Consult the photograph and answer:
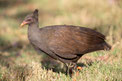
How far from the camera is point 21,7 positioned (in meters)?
15.4

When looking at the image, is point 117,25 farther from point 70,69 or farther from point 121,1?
point 70,69

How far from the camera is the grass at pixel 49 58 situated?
5875mm

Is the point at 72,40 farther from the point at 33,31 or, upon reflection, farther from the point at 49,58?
the point at 49,58

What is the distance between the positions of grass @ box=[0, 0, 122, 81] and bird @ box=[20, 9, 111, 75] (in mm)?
358

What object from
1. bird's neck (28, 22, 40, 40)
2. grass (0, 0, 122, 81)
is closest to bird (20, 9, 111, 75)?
bird's neck (28, 22, 40, 40)

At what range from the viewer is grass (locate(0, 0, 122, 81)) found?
5875 millimetres

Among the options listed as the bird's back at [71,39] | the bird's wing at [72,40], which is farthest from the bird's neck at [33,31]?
the bird's wing at [72,40]

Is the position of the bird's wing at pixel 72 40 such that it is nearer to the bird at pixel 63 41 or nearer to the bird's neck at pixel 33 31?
the bird at pixel 63 41

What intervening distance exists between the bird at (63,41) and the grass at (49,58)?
36 centimetres

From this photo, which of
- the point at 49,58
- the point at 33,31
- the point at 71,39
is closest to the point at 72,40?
the point at 71,39

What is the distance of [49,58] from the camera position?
8219mm

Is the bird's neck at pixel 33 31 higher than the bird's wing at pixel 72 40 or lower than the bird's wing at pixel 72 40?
higher

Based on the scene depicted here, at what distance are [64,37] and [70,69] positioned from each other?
920 mm

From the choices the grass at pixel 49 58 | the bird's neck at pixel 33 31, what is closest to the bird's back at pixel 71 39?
the bird's neck at pixel 33 31
